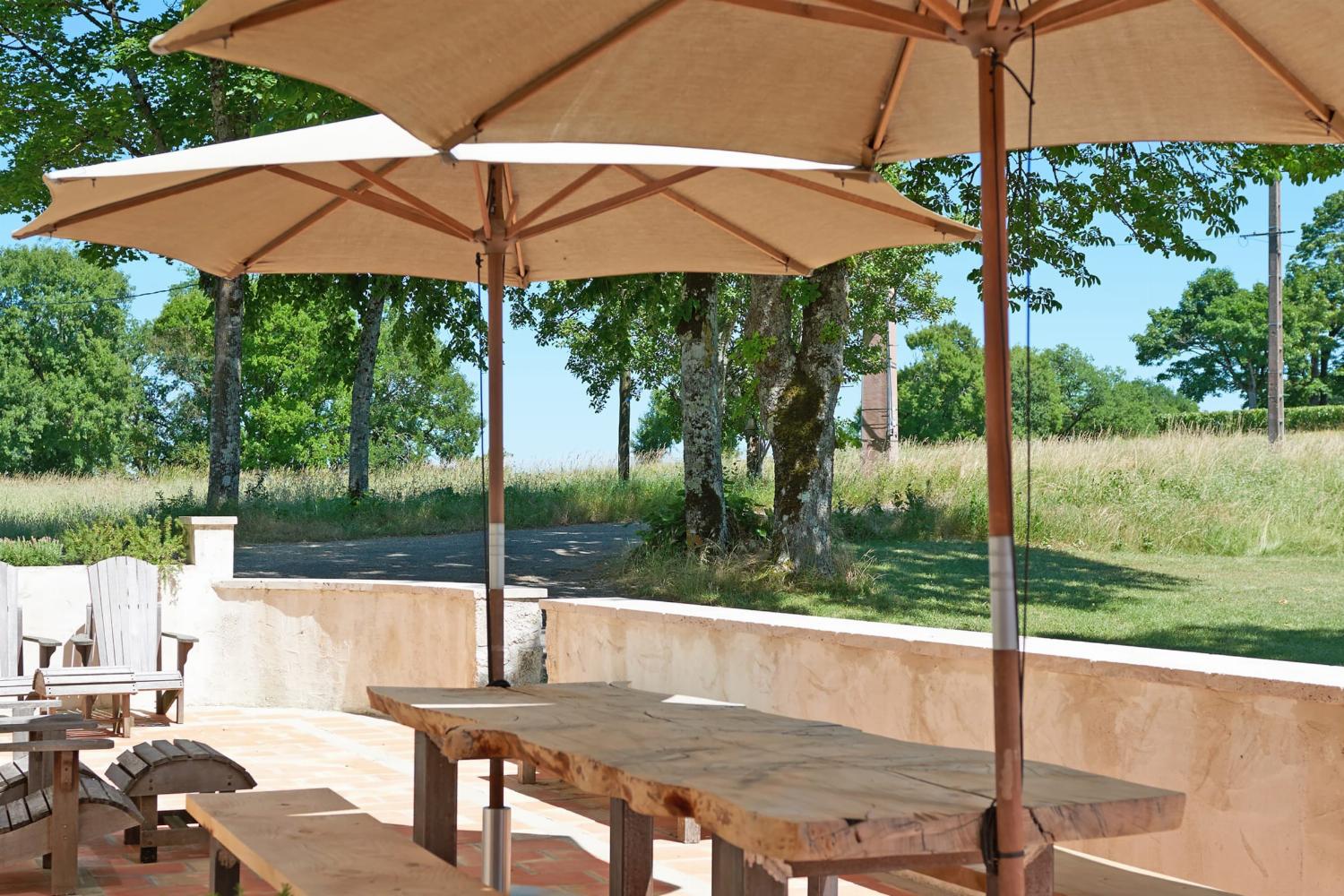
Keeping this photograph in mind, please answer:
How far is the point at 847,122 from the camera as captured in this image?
3.77 metres

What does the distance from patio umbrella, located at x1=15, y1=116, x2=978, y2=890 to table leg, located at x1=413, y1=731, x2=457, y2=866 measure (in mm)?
198

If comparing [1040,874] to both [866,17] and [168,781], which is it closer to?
[866,17]

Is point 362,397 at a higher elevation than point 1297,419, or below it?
below

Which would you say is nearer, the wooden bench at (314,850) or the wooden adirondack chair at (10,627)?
the wooden bench at (314,850)

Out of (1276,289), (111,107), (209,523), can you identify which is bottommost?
(209,523)

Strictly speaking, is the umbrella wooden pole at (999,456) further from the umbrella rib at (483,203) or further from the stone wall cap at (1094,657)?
the umbrella rib at (483,203)

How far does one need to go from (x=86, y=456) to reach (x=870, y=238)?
49601 mm

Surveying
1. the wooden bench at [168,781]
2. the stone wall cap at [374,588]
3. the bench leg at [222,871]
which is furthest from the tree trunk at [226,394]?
the bench leg at [222,871]

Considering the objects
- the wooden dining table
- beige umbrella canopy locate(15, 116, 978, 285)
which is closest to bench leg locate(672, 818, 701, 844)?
the wooden dining table

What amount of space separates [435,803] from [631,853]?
2.04ft

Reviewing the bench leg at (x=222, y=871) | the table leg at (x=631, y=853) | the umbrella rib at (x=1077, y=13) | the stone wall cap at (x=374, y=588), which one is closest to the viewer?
the umbrella rib at (x=1077, y=13)

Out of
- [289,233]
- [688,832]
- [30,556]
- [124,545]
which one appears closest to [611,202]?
[289,233]

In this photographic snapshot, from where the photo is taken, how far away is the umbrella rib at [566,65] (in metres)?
3.22

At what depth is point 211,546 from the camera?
930 centimetres
